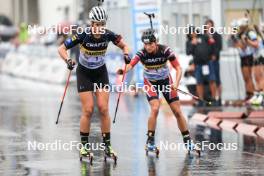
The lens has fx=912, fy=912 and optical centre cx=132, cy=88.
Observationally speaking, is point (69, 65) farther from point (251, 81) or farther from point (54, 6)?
point (54, 6)

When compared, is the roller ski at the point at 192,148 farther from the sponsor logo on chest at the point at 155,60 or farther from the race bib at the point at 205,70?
the race bib at the point at 205,70

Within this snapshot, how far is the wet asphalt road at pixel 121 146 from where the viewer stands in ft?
41.2

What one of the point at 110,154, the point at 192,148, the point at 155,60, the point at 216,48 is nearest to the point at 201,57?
the point at 216,48

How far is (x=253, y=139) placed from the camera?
54.1 ft

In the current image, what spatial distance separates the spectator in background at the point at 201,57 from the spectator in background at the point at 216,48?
9 centimetres

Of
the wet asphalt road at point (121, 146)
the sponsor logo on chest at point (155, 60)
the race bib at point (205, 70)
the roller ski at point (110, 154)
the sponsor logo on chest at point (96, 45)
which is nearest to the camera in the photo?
the wet asphalt road at point (121, 146)

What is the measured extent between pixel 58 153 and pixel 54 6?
48.1 m

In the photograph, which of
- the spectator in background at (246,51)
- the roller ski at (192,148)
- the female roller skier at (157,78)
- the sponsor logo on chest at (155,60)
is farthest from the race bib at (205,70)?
the roller ski at (192,148)

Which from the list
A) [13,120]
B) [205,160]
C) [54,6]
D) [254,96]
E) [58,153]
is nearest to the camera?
[205,160]

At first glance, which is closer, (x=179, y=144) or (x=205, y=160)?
(x=205, y=160)

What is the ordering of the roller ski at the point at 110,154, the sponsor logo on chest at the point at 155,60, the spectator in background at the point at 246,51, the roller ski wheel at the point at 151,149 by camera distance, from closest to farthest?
the roller ski at the point at 110,154 < the roller ski wheel at the point at 151,149 < the sponsor logo on chest at the point at 155,60 < the spectator in background at the point at 246,51

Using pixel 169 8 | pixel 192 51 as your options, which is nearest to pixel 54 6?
pixel 169 8

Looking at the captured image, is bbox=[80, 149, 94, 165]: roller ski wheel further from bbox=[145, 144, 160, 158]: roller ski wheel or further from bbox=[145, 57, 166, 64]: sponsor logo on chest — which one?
bbox=[145, 57, 166, 64]: sponsor logo on chest

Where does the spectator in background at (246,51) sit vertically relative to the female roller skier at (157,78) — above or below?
above
